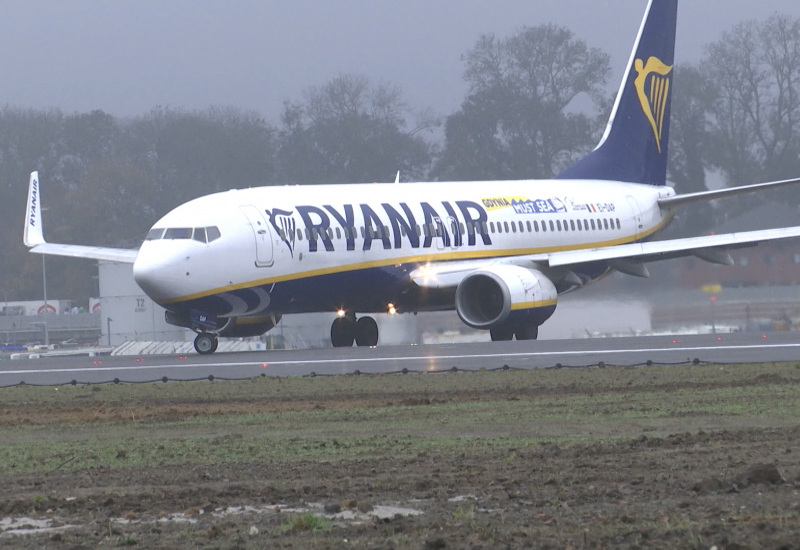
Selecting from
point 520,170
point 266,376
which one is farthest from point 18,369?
point 520,170

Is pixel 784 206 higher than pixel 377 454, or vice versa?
pixel 784 206

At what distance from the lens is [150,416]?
16.8 meters

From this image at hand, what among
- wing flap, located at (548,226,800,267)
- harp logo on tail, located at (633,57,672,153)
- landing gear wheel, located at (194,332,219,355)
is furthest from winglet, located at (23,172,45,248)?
harp logo on tail, located at (633,57,672,153)

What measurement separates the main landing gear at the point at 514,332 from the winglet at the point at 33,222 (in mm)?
12220

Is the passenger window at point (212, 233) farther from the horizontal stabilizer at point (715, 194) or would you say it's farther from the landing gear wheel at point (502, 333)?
the horizontal stabilizer at point (715, 194)

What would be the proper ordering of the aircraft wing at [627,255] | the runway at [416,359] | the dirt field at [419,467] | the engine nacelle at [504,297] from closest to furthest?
the dirt field at [419,467], the runway at [416,359], the engine nacelle at [504,297], the aircraft wing at [627,255]

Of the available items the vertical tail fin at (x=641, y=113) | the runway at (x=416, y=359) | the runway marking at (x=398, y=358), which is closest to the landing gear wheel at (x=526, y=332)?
the runway at (x=416, y=359)

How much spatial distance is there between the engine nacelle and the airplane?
31 millimetres

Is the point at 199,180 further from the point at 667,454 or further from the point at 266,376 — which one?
the point at 667,454

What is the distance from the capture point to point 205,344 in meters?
29.8

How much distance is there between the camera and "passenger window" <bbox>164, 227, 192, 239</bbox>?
96.5 ft

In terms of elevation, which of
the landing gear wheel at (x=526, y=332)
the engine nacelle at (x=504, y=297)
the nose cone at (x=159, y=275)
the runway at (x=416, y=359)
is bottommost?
the runway at (x=416, y=359)

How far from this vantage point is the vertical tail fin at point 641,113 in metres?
39.5

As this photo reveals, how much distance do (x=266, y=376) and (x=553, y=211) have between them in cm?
1533
